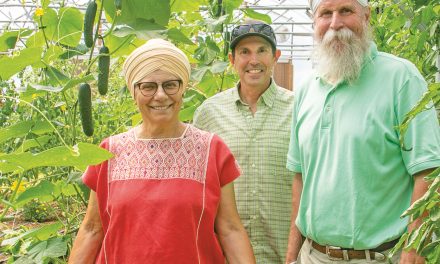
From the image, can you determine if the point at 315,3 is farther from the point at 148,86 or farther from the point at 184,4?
the point at 148,86

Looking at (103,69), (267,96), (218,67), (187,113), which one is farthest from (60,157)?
(187,113)

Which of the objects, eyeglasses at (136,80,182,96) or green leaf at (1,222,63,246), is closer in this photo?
eyeglasses at (136,80,182,96)

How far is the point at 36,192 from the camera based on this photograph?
6.97 ft

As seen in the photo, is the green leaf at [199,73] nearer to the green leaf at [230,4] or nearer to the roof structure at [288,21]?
the green leaf at [230,4]

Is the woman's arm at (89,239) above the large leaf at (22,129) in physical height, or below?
below

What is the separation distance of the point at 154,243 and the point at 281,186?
0.80 meters

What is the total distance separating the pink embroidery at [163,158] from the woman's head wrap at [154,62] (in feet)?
0.57

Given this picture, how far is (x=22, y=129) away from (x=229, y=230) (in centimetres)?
74

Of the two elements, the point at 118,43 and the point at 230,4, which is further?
the point at 230,4

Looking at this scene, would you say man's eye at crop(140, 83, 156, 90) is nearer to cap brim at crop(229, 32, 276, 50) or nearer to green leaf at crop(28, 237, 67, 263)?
green leaf at crop(28, 237, 67, 263)

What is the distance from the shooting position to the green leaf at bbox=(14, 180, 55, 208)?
2.08 metres

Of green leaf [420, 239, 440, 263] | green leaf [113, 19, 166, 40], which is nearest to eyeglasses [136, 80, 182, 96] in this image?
green leaf [113, 19, 166, 40]

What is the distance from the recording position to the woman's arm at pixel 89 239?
1897 mm

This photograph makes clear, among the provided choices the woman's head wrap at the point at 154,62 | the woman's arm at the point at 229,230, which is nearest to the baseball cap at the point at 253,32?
the woman's head wrap at the point at 154,62
